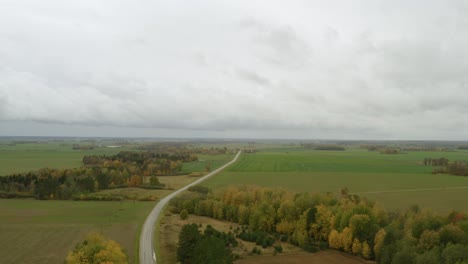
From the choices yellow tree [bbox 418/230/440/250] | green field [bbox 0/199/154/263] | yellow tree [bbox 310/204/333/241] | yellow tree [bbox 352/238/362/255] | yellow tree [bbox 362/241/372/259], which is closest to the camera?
yellow tree [bbox 418/230/440/250]

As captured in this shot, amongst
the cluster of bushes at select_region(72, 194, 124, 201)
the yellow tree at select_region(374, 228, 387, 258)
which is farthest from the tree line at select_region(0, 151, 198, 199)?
the yellow tree at select_region(374, 228, 387, 258)

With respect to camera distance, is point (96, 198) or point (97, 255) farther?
point (96, 198)

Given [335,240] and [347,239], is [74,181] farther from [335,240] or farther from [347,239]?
[347,239]

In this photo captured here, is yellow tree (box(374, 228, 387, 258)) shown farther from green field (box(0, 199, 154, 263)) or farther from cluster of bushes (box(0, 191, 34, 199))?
cluster of bushes (box(0, 191, 34, 199))

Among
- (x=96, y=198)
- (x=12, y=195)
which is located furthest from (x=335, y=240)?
(x=12, y=195)

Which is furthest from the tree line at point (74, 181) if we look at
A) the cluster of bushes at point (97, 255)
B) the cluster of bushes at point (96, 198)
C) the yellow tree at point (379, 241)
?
the yellow tree at point (379, 241)

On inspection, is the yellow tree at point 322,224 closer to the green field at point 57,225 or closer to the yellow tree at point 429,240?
the yellow tree at point 429,240

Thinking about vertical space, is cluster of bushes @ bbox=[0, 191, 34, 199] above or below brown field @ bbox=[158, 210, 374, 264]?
below

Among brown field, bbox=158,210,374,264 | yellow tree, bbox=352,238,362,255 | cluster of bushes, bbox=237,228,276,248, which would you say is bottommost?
brown field, bbox=158,210,374,264
